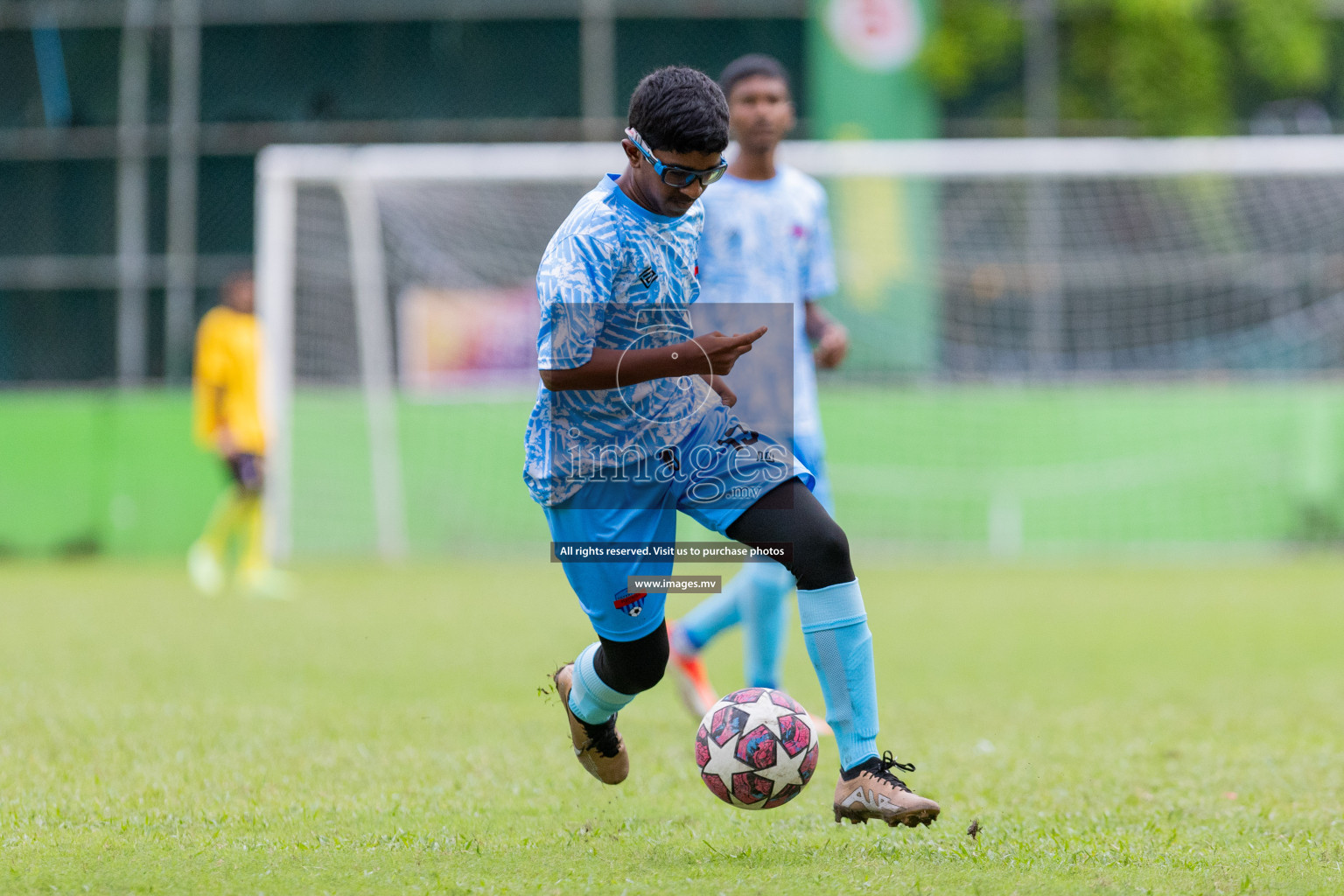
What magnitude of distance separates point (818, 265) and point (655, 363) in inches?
92.0

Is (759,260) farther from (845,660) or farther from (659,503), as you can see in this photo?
(845,660)

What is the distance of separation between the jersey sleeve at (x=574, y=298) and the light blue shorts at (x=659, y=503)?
421 mm

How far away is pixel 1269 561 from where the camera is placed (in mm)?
14070

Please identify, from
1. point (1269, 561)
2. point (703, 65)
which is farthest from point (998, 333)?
point (703, 65)

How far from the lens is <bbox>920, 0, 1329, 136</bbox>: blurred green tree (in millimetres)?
18156

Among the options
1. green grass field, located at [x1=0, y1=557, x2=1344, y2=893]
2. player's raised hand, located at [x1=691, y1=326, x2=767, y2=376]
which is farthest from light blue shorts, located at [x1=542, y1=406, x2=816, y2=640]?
green grass field, located at [x1=0, y1=557, x2=1344, y2=893]

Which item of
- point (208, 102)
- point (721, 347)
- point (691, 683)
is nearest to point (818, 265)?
point (691, 683)

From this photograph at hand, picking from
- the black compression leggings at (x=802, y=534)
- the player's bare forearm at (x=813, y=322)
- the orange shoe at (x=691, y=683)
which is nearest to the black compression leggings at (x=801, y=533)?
the black compression leggings at (x=802, y=534)

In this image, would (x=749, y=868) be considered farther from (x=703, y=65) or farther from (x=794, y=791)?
(x=703, y=65)

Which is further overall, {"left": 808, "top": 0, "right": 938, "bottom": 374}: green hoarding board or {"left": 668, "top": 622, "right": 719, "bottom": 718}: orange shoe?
{"left": 808, "top": 0, "right": 938, "bottom": 374}: green hoarding board

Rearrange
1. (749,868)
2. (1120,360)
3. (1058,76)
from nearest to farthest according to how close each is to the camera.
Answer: (749,868), (1120,360), (1058,76)

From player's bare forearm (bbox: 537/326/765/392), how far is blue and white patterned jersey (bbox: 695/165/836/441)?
5.81 ft

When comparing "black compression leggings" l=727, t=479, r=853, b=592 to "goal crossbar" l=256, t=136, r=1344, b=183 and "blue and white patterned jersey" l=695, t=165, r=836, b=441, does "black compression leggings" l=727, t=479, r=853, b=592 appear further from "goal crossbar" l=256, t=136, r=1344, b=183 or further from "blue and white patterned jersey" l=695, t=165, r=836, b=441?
"goal crossbar" l=256, t=136, r=1344, b=183

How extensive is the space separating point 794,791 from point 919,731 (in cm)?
208
